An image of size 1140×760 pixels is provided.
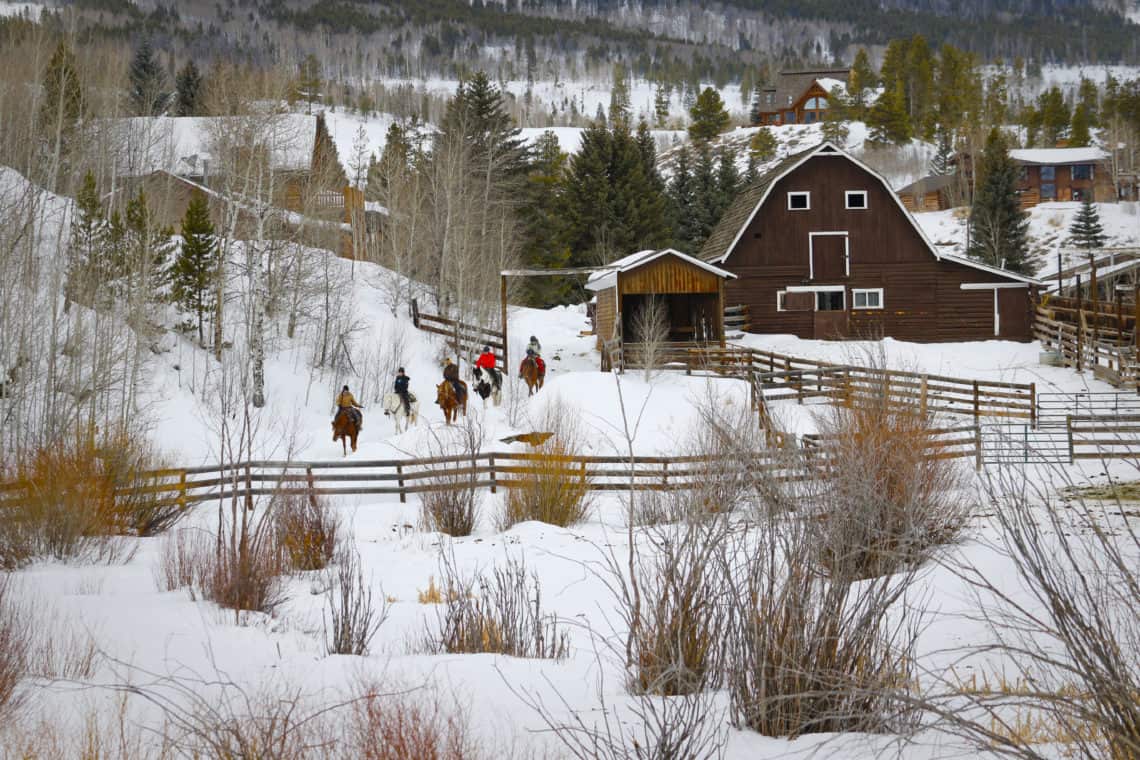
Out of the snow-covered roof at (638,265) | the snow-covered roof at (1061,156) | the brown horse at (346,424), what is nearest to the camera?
the brown horse at (346,424)

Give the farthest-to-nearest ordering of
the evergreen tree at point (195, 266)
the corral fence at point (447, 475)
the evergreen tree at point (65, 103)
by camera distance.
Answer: the evergreen tree at point (65, 103)
the evergreen tree at point (195, 266)
the corral fence at point (447, 475)

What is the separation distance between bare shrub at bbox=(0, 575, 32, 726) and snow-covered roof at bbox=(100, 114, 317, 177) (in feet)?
87.5

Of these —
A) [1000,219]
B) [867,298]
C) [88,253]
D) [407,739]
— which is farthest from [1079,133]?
[407,739]

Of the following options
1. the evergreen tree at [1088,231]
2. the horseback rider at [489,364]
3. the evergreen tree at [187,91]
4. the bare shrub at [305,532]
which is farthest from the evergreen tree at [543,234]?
the evergreen tree at [187,91]

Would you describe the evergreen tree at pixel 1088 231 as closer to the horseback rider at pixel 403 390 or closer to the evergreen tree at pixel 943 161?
the evergreen tree at pixel 943 161

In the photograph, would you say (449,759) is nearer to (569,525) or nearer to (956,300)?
(569,525)

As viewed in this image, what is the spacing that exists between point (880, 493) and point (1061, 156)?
80.9m

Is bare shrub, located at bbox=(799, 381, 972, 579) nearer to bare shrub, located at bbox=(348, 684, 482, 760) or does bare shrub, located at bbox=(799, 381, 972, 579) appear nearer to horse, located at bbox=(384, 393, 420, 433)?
bare shrub, located at bbox=(348, 684, 482, 760)

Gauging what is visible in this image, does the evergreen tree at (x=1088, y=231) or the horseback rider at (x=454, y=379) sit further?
the evergreen tree at (x=1088, y=231)

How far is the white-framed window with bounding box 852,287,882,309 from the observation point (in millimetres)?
38406

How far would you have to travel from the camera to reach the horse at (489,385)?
26703mm

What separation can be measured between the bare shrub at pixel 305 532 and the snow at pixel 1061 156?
7588 cm

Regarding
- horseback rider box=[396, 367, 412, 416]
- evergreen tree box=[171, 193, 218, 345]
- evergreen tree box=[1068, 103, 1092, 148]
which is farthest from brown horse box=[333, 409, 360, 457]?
evergreen tree box=[1068, 103, 1092, 148]

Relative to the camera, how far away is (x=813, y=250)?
38.6m
